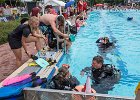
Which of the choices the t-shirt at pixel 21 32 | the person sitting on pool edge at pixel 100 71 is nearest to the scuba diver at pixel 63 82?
the person sitting on pool edge at pixel 100 71

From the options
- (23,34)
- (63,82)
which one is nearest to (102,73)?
(63,82)

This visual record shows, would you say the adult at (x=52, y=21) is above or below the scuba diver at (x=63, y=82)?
above

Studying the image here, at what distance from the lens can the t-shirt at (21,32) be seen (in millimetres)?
6480

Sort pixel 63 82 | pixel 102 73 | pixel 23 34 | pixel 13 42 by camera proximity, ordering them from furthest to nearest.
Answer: pixel 13 42, pixel 23 34, pixel 102 73, pixel 63 82

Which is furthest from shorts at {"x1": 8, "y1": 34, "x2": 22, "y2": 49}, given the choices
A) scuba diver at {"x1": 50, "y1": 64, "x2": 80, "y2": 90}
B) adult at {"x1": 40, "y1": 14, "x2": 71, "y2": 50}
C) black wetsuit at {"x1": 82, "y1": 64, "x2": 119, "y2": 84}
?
scuba diver at {"x1": 50, "y1": 64, "x2": 80, "y2": 90}

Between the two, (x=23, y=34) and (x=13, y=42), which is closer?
(x=23, y=34)

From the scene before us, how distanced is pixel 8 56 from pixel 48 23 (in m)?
1.84

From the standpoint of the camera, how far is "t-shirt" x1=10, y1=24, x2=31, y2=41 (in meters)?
6.48

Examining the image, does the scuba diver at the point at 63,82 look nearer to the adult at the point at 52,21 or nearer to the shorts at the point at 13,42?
the shorts at the point at 13,42

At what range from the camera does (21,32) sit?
6738 mm

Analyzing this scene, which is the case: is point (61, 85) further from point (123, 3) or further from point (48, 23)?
point (123, 3)

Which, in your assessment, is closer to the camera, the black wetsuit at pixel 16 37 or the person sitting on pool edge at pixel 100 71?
the person sitting on pool edge at pixel 100 71

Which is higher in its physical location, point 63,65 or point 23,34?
point 23,34

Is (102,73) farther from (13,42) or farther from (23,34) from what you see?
(13,42)
